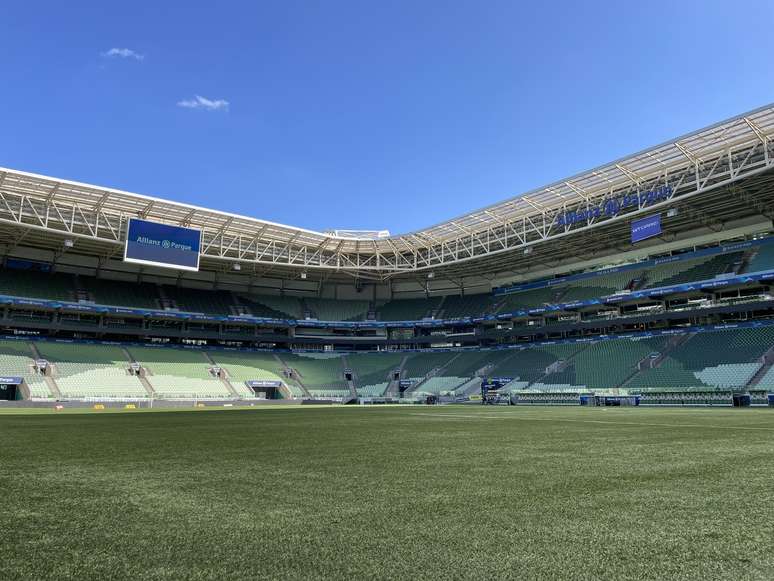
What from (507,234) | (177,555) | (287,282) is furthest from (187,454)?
(287,282)

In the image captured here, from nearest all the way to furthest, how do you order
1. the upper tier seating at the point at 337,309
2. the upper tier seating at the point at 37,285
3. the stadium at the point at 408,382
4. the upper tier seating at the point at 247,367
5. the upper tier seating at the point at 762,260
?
the stadium at the point at 408,382 < the upper tier seating at the point at 762,260 < the upper tier seating at the point at 37,285 < the upper tier seating at the point at 247,367 < the upper tier seating at the point at 337,309

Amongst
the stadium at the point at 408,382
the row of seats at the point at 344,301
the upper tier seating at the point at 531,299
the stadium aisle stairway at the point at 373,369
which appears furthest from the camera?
the stadium aisle stairway at the point at 373,369

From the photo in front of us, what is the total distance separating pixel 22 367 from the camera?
3762cm

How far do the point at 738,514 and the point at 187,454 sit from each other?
557cm

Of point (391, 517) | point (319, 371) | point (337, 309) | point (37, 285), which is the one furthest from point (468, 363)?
point (391, 517)

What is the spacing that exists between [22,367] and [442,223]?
32.6m

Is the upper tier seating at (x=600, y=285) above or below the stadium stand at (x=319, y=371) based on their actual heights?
above

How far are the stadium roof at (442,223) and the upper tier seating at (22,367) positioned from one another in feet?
31.0

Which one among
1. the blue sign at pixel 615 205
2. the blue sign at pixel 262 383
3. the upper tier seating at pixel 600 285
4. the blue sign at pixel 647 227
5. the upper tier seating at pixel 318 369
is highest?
the blue sign at pixel 615 205

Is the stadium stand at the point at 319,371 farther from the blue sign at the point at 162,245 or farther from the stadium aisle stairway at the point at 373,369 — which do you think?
the blue sign at the point at 162,245

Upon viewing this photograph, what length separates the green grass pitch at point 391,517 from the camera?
207 cm

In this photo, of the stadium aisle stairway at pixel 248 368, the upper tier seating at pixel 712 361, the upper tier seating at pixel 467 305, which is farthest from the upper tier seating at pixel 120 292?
the upper tier seating at pixel 712 361

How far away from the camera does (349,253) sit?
1865 inches

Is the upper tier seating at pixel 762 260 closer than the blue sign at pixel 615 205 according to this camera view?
No
